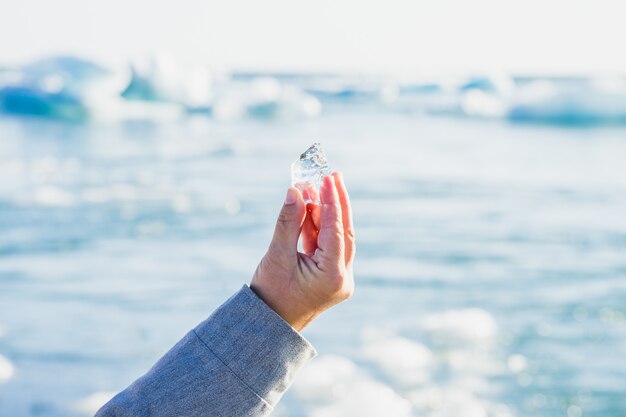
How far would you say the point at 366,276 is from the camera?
219 inches

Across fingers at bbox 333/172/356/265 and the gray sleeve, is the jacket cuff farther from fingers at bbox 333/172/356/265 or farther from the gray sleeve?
fingers at bbox 333/172/356/265

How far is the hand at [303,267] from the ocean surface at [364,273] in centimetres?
276

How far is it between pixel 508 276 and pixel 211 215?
2642 mm

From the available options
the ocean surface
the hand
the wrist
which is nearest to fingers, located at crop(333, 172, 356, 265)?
the hand

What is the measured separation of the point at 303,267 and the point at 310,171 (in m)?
0.26

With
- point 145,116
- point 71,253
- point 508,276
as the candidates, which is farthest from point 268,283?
point 145,116

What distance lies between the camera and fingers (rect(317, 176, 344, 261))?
95 centimetres

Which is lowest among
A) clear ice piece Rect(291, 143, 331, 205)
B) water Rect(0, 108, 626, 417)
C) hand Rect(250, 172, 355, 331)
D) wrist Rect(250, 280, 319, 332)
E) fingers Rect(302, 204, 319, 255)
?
wrist Rect(250, 280, 319, 332)

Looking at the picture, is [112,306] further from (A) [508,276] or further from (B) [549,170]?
(B) [549,170]

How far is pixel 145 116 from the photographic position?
49.8ft

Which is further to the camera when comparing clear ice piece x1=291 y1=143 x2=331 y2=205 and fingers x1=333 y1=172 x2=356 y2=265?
clear ice piece x1=291 y1=143 x2=331 y2=205

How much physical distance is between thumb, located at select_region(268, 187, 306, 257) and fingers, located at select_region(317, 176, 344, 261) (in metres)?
0.02

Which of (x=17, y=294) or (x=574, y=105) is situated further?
(x=574, y=105)

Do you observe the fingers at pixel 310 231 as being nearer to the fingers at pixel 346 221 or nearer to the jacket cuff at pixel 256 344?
the fingers at pixel 346 221
